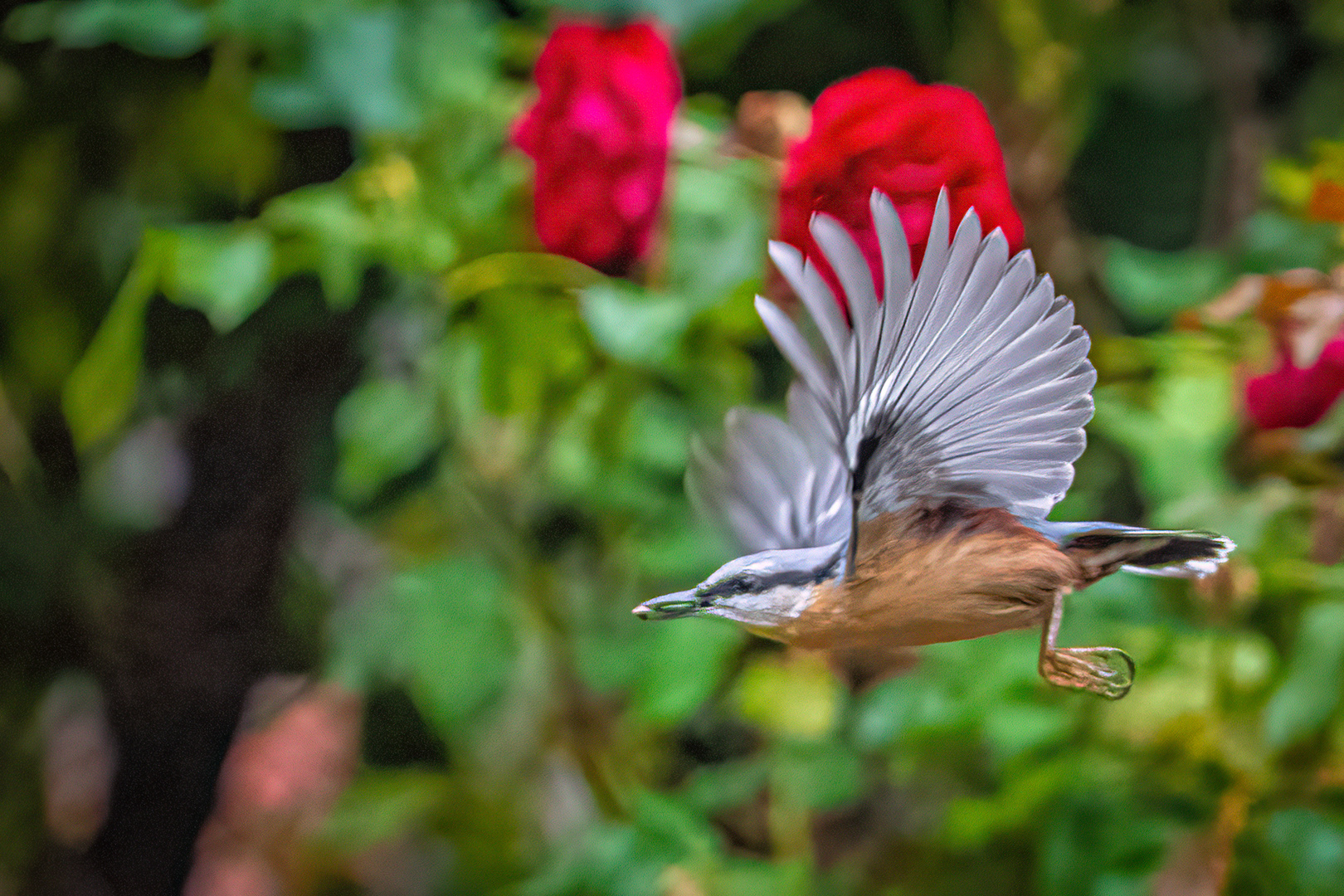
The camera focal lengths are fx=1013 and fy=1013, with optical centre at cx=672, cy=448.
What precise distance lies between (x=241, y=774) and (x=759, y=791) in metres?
0.23

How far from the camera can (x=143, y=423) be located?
450mm

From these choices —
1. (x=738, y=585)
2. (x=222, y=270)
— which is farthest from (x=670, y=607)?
(x=222, y=270)

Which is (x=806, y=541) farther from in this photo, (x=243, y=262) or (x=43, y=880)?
(x=43, y=880)

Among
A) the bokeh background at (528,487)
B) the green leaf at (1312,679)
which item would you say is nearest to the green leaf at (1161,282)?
the bokeh background at (528,487)

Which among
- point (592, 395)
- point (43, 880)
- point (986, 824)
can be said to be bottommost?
point (43, 880)

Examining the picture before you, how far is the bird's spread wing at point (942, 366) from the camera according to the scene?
0.07 m

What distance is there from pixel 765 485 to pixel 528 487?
1.10ft

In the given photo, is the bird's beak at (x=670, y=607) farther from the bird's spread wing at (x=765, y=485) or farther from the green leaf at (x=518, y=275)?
the green leaf at (x=518, y=275)

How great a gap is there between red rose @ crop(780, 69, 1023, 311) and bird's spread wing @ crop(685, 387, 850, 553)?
1.0 inches

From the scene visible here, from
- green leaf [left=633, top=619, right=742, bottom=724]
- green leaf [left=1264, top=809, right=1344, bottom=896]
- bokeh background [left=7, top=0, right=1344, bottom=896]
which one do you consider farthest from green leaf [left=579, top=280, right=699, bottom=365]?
green leaf [left=1264, top=809, right=1344, bottom=896]

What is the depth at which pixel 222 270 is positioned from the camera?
318 mm

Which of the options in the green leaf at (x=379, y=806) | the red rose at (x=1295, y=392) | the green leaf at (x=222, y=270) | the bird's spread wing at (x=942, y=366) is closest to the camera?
the bird's spread wing at (x=942, y=366)

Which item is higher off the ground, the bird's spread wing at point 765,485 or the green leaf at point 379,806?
the bird's spread wing at point 765,485

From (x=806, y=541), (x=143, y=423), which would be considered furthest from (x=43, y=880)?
(x=806, y=541)
